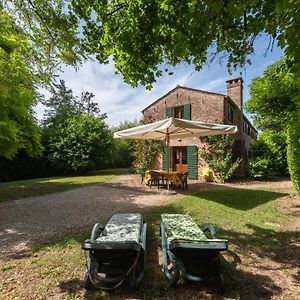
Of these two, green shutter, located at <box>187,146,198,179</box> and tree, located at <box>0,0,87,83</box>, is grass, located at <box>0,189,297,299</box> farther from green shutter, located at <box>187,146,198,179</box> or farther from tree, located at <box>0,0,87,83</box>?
green shutter, located at <box>187,146,198,179</box>

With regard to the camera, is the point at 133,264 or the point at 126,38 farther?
the point at 126,38

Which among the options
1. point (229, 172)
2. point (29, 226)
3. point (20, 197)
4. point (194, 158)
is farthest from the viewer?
point (194, 158)

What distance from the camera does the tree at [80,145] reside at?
742 inches

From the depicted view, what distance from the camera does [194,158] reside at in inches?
587

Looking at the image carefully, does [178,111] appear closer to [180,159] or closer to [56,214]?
[180,159]

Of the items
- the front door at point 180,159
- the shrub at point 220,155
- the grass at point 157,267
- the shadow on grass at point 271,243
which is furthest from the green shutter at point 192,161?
the shadow on grass at point 271,243

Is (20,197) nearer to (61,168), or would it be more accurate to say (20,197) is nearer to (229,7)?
(229,7)

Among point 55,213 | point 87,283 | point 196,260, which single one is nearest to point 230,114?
point 55,213

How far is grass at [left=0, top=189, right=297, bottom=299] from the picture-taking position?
9.09ft

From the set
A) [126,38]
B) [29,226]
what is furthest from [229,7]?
[29,226]

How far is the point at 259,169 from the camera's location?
14.5 metres

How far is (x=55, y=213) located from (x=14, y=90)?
5.09 m

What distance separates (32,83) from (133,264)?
21.0 ft

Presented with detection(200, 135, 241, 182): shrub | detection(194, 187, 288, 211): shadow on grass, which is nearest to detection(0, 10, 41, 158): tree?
detection(194, 187, 288, 211): shadow on grass
